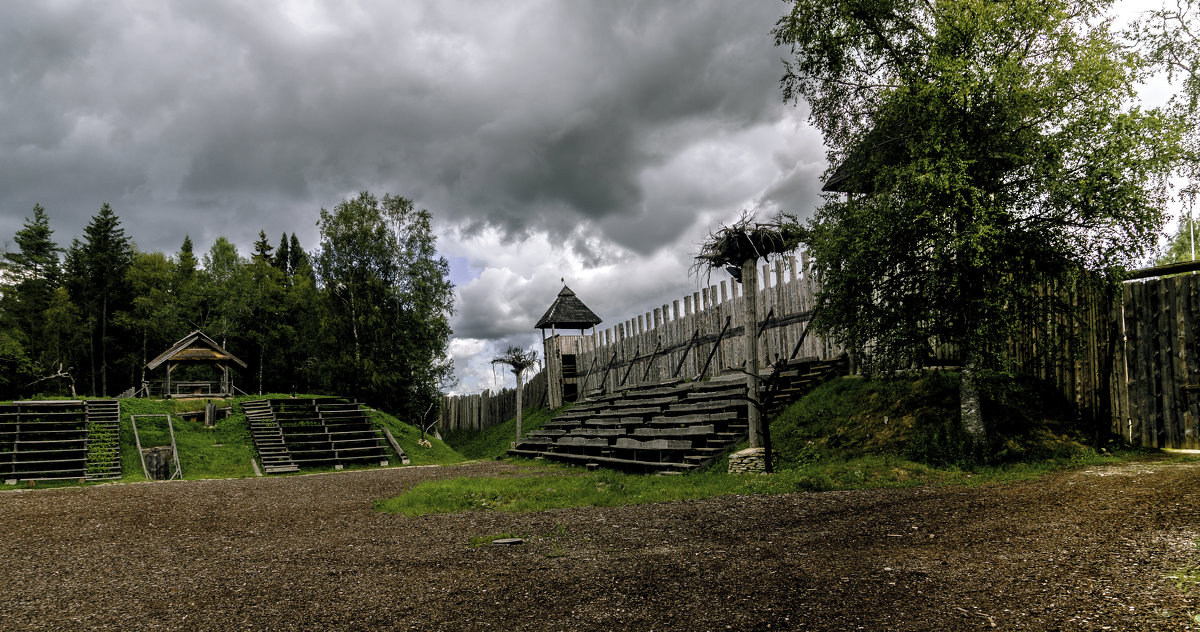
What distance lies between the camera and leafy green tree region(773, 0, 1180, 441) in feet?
30.2

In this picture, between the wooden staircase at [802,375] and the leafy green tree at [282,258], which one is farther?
the leafy green tree at [282,258]

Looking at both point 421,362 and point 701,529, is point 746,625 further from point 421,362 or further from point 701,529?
point 421,362

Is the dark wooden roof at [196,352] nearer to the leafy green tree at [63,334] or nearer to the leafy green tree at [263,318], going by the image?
the leafy green tree at [263,318]

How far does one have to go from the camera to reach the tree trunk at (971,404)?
9969mm

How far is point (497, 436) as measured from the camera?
27.6 metres

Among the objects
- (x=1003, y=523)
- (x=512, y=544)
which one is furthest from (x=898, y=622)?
(x=512, y=544)

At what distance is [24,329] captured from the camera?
153 feet

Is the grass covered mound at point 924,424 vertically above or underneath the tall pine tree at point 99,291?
underneath

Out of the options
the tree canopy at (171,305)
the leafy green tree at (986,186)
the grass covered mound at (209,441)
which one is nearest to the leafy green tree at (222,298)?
the tree canopy at (171,305)

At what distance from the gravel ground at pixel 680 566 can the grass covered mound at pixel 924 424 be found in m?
1.59

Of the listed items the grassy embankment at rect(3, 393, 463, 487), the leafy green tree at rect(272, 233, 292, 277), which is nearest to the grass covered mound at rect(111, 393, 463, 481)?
the grassy embankment at rect(3, 393, 463, 487)

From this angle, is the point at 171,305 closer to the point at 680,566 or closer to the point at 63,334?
the point at 63,334

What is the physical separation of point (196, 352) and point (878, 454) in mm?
28817

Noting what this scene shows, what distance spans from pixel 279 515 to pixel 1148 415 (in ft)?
39.8
